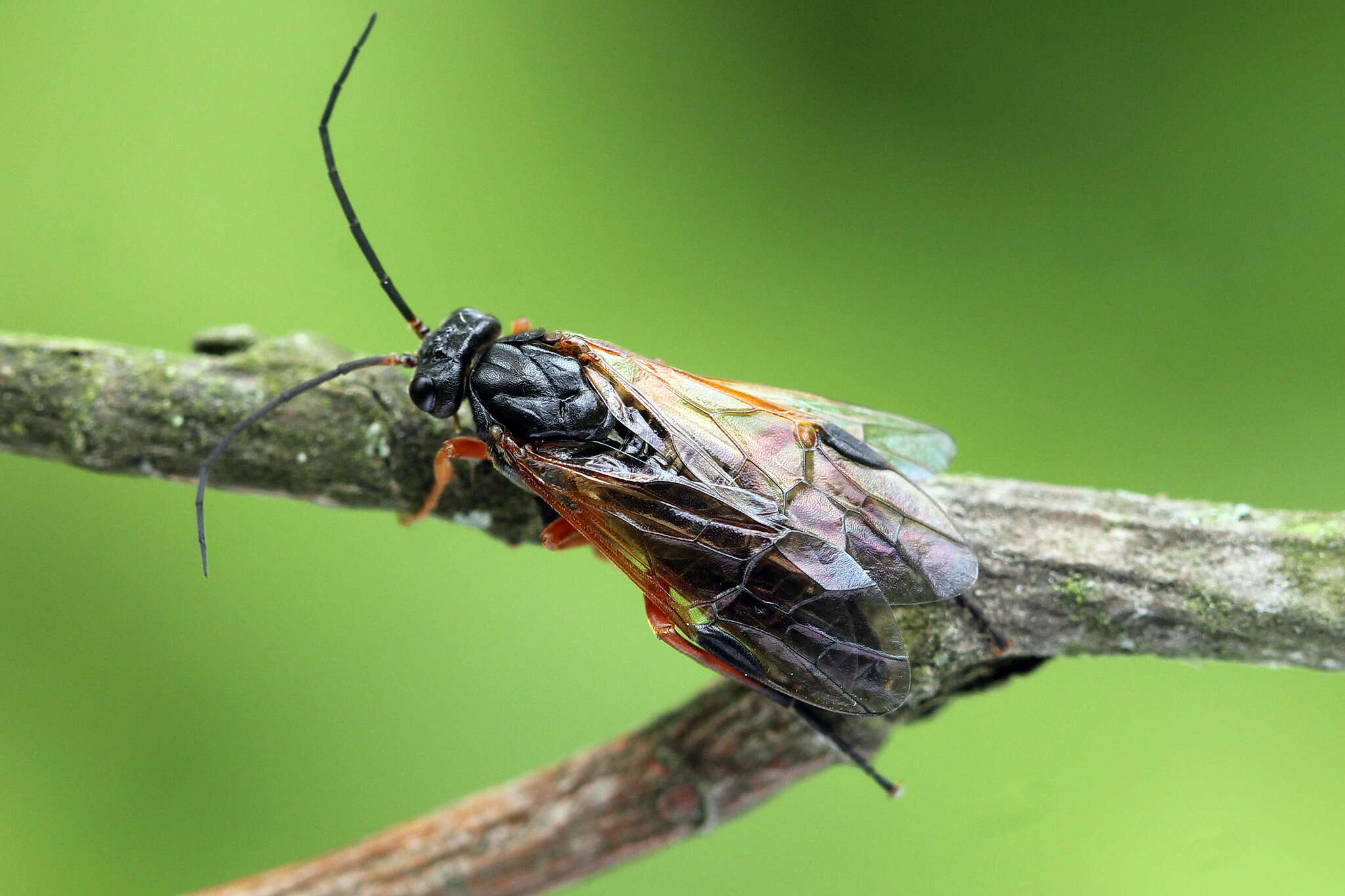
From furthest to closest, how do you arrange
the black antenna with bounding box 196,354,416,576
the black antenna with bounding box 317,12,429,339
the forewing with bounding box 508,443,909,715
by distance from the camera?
the black antenna with bounding box 317,12,429,339 < the black antenna with bounding box 196,354,416,576 < the forewing with bounding box 508,443,909,715

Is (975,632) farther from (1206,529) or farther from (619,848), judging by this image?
(619,848)

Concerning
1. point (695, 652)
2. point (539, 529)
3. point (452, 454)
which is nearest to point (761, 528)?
point (695, 652)

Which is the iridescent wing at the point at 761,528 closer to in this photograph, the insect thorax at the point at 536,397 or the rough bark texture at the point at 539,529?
the insect thorax at the point at 536,397

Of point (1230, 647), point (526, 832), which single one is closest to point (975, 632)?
point (1230, 647)

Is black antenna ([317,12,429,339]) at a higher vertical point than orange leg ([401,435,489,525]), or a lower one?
higher

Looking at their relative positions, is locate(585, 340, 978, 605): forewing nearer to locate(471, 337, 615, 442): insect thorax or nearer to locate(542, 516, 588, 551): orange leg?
locate(471, 337, 615, 442): insect thorax

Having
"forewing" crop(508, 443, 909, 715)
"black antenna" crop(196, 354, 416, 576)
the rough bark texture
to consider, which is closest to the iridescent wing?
"forewing" crop(508, 443, 909, 715)

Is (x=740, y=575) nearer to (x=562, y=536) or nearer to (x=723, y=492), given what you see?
(x=723, y=492)
